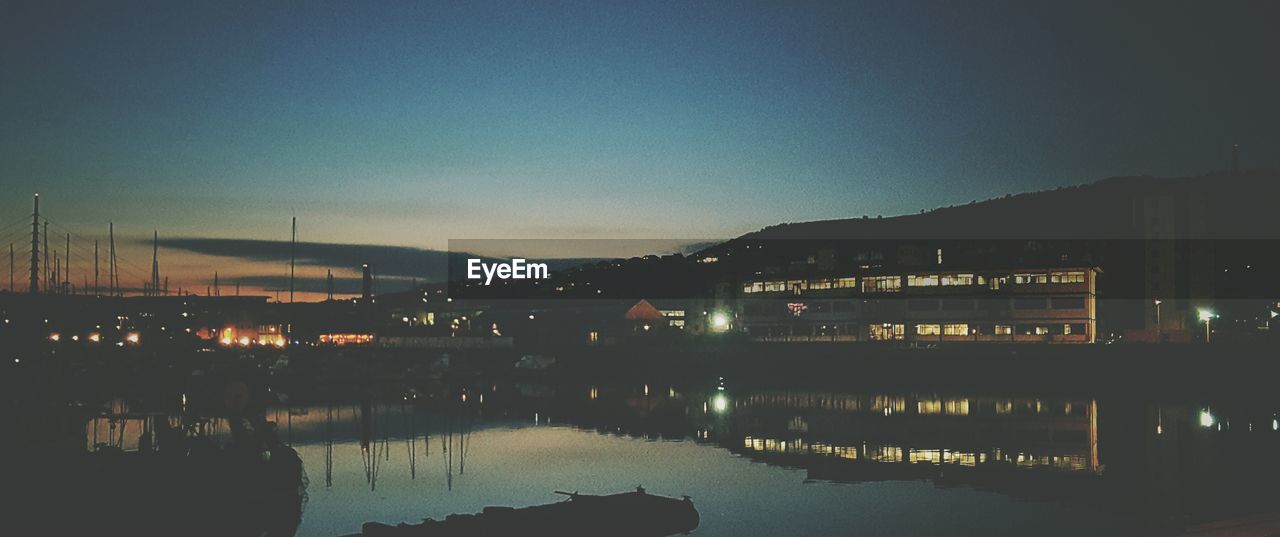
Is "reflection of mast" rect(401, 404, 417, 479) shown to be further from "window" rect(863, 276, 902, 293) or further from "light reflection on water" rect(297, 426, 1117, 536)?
"window" rect(863, 276, 902, 293)

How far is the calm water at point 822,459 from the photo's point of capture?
102ft

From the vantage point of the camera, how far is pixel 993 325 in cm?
8844

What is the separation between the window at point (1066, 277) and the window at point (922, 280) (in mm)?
11172

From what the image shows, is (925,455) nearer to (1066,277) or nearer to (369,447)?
(369,447)

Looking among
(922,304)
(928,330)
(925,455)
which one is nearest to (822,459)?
(925,455)

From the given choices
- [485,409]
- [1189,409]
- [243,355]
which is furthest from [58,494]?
[243,355]

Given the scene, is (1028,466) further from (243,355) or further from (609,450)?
(243,355)

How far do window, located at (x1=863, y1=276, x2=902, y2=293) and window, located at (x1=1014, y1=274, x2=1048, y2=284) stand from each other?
482 inches

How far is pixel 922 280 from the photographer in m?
96.2

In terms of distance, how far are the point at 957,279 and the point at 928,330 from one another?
222 inches

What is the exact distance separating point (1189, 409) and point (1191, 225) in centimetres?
6720

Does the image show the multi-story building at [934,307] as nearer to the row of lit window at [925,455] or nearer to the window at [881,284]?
the window at [881,284]

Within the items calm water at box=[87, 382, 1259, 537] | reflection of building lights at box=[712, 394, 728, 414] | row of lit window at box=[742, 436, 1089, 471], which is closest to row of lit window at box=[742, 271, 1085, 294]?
calm water at box=[87, 382, 1259, 537]

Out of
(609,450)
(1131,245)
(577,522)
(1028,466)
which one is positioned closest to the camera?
(577,522)
